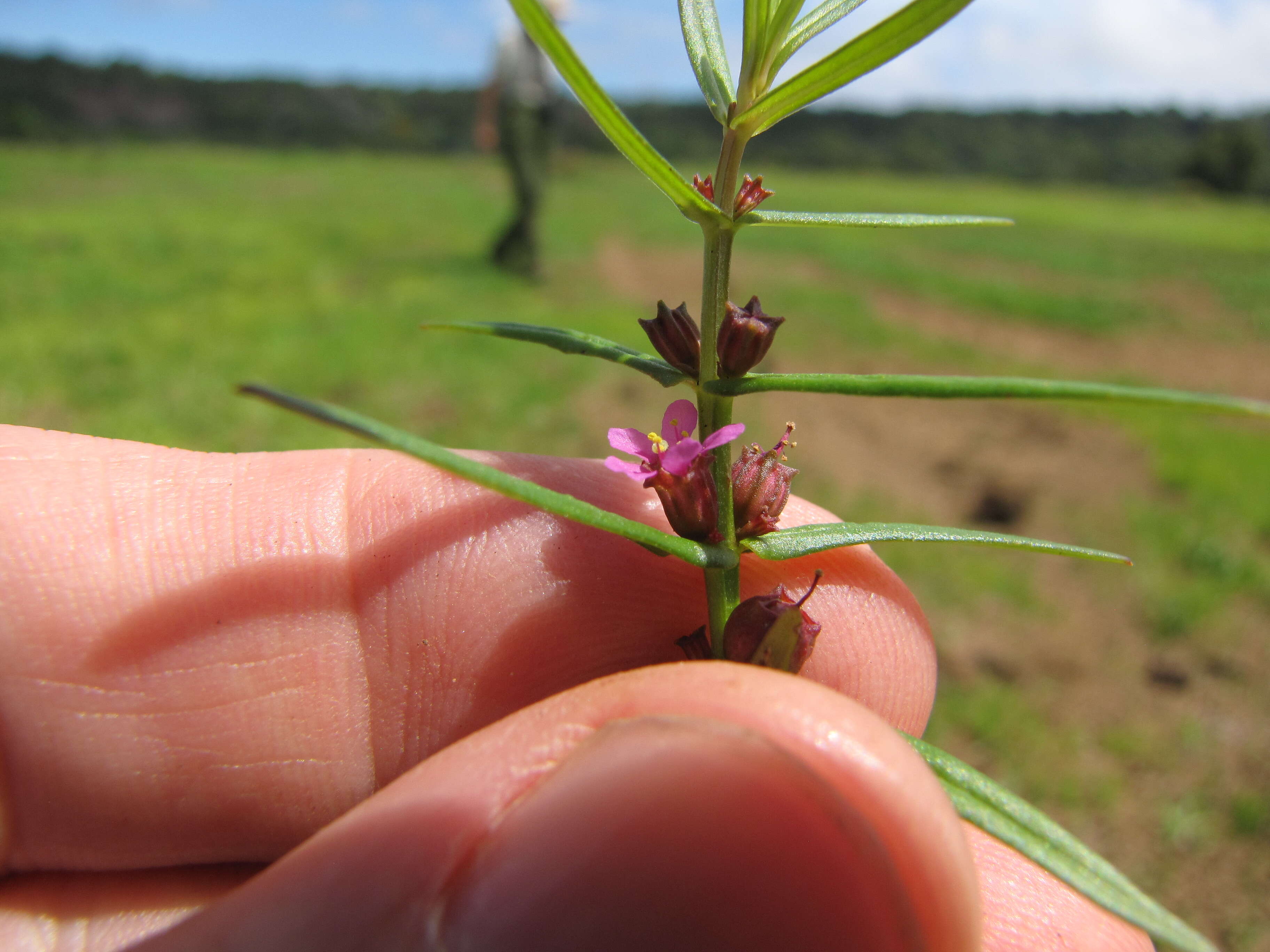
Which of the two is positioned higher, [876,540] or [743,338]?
[743,338]

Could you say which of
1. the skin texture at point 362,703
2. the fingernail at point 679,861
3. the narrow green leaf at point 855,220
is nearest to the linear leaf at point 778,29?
the narrow green leaf at point 855,220

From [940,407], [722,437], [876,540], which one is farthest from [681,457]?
[940,407]

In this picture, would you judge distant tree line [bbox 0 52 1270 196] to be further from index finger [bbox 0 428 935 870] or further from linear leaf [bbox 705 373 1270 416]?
linear leaf [bbox 705 373 1270 416]

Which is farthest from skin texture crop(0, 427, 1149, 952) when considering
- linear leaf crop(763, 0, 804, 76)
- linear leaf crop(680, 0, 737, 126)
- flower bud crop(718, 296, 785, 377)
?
linear leaf crop(763, 0, 804, 76)

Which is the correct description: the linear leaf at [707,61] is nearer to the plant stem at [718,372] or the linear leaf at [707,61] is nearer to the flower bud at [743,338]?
the plant stem at [718,372]

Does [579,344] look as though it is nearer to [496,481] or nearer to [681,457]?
[681,457]
